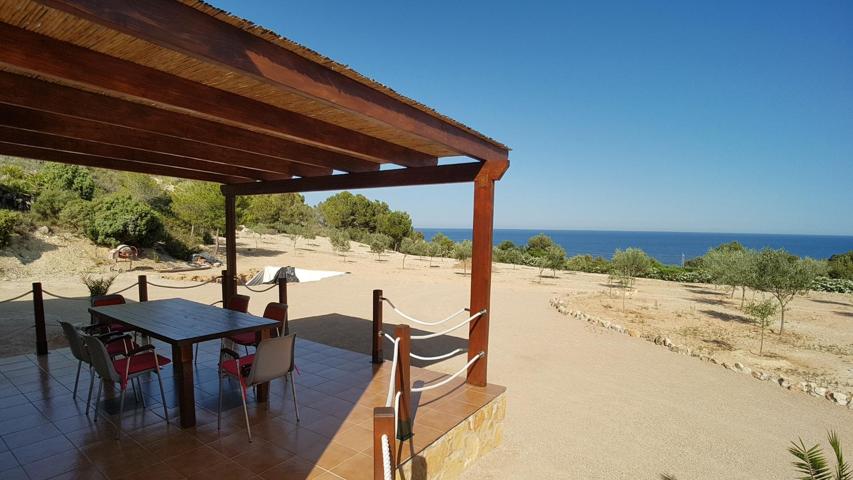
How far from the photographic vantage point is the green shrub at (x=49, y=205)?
16375 mm

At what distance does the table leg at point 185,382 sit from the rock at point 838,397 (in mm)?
8274

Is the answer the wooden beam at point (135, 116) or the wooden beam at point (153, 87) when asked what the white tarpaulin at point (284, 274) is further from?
the wooden beam at point (153, 87)

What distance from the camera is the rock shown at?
19.5 feet

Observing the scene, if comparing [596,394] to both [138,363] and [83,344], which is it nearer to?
[138,363]

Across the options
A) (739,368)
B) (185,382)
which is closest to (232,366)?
(185,382)

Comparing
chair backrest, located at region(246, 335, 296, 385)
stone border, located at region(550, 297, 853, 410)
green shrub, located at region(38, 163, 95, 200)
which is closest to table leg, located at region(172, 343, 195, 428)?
chair backrest, located at region(246, 335, 296, 385)

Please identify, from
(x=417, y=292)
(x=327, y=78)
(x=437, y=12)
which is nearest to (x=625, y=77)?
(x=437, y=12)

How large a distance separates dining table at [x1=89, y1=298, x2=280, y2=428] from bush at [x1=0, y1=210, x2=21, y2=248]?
44.5 ft

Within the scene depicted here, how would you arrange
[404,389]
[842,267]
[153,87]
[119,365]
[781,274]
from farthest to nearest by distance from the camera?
[842,267]
[781,274]
[119,365]
[404,389]
[153,87]

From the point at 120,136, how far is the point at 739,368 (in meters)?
9.49

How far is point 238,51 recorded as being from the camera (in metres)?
2.10

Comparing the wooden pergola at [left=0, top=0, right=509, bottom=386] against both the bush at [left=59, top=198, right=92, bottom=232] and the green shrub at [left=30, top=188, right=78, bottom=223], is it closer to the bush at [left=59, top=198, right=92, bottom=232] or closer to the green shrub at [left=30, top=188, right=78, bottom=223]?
the bush at [left=59, top=198, right=92, bottom=232]

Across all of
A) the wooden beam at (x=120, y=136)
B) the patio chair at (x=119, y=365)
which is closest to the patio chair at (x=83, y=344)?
the patio chair at (x=119, y=365)

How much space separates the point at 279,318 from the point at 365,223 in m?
36.0
